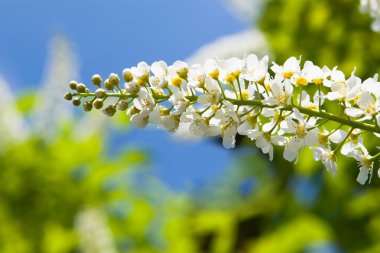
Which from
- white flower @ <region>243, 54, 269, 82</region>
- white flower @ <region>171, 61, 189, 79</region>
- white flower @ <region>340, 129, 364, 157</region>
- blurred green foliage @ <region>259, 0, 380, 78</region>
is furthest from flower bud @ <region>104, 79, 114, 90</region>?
blurred green foliage @ <region>259, 0, 380, 78</region>

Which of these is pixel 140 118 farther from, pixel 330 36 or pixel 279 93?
pixel 330 36

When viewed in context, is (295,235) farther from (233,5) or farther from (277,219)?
(233,5)

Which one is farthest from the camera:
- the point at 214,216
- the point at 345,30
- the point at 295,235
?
the point at 214,216

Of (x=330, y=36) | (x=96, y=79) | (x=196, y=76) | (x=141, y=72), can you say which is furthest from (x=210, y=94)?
(x=330, y=36)

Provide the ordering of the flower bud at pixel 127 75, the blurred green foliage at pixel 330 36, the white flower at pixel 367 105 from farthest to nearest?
the blurred green foliage at pixel 330 36
the flower bud at pixel 127 75
the white flower at pixel 367 105

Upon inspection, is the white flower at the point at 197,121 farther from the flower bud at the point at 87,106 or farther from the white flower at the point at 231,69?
the flower bud at the point at 87,106

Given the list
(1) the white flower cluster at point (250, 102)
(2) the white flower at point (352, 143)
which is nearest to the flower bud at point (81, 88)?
(1) the white flower cluster at point (250, 102)

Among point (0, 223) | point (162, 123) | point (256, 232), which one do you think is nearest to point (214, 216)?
point (256, 232)
